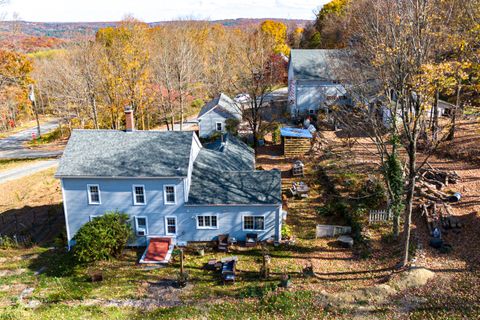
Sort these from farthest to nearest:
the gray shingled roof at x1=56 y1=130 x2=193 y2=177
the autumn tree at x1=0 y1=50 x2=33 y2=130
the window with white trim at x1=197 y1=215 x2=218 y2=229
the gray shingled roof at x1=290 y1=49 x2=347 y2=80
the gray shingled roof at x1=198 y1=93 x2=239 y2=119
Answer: the gray shingled roof at x1=290 y1=49 x2=347 y2=80 → the gray shingled roof at x1=198 y1=93 x2=239 y2=119 → the autumn tree at x1=0 y1=50 x2=33 y2=130 → the window with white trim at x1=197 y1=215 x2=218 y2=229 → the gray shingled roof at x1=56 y1=130 x2=193 y2=177

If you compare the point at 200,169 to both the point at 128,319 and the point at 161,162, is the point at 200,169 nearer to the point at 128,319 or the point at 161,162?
the point at 161,162

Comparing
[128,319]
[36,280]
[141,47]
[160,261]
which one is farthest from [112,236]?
[141,47]

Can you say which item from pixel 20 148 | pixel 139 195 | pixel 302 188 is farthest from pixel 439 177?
pixel 20 148

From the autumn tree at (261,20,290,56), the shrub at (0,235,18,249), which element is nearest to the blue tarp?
the shrub at (0,235,18,249)

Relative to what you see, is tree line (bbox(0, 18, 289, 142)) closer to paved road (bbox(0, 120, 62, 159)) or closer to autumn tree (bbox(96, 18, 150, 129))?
autumn tree (bbox(96, 18, 150, 129))

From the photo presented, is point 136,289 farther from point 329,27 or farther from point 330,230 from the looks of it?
point 329,27

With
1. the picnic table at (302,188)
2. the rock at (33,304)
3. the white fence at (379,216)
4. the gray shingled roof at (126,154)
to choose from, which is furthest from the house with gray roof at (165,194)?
the rock at (33,304)
